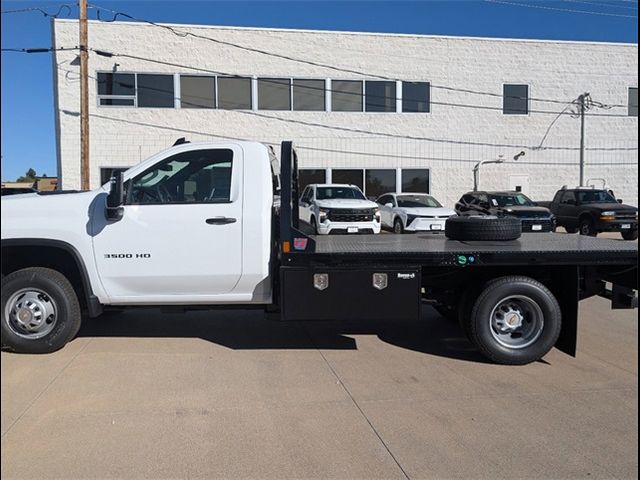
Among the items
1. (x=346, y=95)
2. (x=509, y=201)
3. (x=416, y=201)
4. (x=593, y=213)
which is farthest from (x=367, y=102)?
(x=593, y=213)

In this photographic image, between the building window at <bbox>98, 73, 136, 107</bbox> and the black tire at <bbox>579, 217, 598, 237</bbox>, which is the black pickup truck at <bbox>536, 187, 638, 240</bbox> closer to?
the black tire at <bbox>579, 217, 598, 237</bbox>

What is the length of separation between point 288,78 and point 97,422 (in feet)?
64.8

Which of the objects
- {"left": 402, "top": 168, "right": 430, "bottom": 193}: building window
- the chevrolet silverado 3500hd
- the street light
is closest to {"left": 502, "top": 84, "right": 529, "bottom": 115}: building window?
the street light

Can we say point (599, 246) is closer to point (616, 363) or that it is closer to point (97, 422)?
point (616, 363)

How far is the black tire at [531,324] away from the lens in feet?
17.6

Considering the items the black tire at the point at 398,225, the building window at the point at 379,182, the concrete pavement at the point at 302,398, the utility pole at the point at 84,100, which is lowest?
the concrete pavement at the point at 302,398

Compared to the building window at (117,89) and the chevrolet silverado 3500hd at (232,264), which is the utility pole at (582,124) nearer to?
the building window at (117,89)

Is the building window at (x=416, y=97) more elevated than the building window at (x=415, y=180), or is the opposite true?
the building window at (x=416, y=97)

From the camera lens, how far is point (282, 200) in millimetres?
5207

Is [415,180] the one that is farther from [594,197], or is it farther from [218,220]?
[218,220]

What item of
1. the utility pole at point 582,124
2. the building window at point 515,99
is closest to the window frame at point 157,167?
the building window at point 515,99

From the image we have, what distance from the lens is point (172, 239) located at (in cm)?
536

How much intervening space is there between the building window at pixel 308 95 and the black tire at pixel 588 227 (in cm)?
1067

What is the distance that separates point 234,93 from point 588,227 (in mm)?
13928
